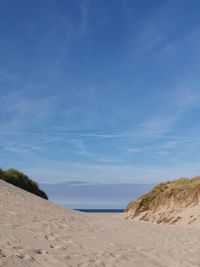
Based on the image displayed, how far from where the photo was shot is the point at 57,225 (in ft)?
55.6

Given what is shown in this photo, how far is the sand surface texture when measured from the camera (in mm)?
10719

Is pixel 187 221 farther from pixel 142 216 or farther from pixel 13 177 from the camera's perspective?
pixel 13 177

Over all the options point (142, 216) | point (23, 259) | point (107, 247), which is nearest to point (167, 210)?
point (142, 216)

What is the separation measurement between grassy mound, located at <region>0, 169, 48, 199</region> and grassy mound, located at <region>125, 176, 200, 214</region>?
9.37 m

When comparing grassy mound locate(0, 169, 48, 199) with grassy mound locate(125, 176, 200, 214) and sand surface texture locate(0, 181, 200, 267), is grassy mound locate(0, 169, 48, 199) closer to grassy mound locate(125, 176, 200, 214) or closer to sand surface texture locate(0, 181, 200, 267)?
grassy mound locate(125, 176, 200, 214)

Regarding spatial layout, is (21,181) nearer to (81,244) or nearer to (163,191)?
(163,191)

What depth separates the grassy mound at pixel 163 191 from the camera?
101 feet

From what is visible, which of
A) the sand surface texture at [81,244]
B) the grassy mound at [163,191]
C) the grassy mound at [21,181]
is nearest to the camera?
the sand surface texture at [81,244]

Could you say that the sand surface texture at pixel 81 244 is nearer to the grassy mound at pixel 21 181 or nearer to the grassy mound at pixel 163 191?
the grassy mound at pixel 163 191

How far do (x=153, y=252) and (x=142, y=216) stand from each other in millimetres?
18573

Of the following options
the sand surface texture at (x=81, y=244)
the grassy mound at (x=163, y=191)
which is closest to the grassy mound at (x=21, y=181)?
the grassy mound at (x=163, y=191)

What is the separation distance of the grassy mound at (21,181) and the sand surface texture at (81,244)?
18085 millimetres

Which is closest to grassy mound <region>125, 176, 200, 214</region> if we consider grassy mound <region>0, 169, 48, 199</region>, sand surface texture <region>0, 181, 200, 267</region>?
grassy mound <region>0, 169, 48, 199</region>

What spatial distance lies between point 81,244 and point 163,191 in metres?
20.5
